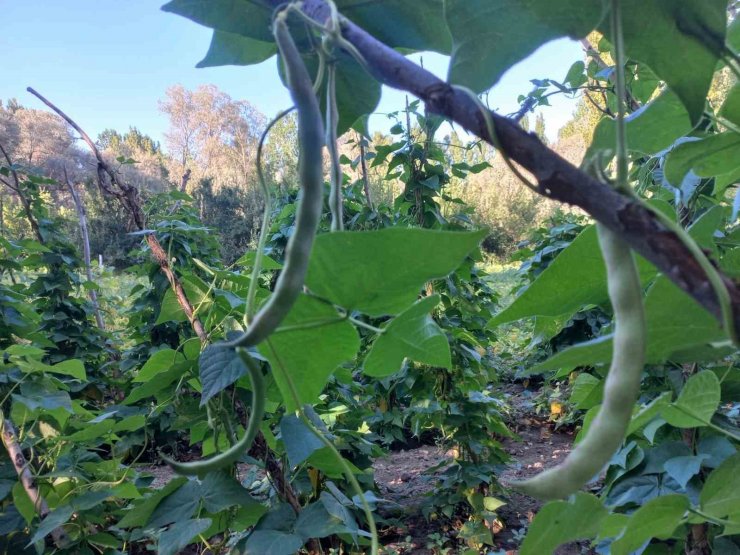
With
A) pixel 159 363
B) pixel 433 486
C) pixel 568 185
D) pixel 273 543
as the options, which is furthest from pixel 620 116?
pixel 433 486

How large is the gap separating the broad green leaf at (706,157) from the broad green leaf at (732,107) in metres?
0.01

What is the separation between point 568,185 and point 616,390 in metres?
0.08

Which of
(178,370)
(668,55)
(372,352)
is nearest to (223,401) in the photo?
(178,370)

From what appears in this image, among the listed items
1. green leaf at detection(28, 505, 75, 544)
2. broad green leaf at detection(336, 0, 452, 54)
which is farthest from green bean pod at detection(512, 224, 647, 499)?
green leaf at detection(28, 505, 75, 544)

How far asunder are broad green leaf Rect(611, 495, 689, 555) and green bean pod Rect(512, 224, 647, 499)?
0.20 metres

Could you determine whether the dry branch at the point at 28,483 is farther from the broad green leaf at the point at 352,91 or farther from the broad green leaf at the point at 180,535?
the broad green leaf at the point at 352,91

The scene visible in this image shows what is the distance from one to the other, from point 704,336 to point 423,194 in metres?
1.87

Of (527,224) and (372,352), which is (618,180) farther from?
(527,224)

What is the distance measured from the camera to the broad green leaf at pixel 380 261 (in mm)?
246

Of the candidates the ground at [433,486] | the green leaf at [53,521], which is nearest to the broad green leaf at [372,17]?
the green leaf at [53,521]

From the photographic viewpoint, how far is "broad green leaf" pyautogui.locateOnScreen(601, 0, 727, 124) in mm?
251

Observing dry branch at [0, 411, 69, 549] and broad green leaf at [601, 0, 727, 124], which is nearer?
broad green leaf at [601, 0, 727, 124]

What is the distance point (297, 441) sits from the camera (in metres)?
0.67

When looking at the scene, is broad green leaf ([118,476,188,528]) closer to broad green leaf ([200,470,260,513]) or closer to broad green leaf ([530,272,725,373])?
broad green leaf ([200,470,260,513])
